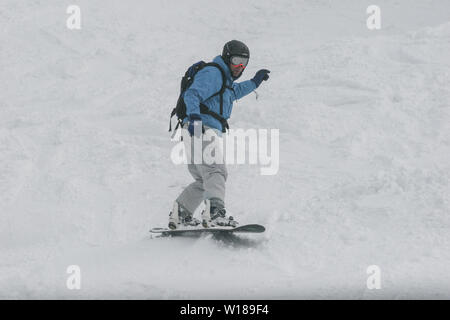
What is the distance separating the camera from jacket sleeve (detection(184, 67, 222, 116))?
585 cm

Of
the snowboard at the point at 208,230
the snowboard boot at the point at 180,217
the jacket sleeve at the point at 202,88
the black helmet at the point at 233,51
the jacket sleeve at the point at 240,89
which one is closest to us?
the snowboard at the point at 208,230

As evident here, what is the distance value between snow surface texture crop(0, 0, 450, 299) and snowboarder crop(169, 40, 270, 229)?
32cm

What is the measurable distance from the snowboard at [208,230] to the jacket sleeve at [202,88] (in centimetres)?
119

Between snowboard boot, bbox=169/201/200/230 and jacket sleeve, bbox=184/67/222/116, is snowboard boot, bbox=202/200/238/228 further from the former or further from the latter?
jacket sleeve, bbox=184/67/222/116

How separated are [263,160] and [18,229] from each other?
11.6 ft

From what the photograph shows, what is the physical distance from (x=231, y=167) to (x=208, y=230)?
8.83ft

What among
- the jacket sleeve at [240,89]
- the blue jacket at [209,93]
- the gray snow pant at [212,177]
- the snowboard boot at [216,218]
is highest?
the jacket sleeve at [240,89]

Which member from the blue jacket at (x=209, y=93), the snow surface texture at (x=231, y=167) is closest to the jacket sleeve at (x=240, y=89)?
the blue jacket at (x=209, y=93)

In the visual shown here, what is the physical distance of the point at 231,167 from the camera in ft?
28.1

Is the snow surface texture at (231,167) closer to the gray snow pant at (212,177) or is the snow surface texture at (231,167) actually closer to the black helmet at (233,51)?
the gray snow pant at (212,177)

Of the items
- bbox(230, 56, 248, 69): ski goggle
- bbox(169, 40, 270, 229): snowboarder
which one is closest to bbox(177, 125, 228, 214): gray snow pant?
bbox(169, 40, 270, 229): snowboarder

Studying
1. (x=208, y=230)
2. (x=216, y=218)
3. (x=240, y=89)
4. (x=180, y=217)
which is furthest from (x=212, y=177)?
(x=240, y=89)

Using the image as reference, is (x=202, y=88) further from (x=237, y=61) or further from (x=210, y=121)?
(x=237, y=61)

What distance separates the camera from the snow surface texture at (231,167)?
5402mm
